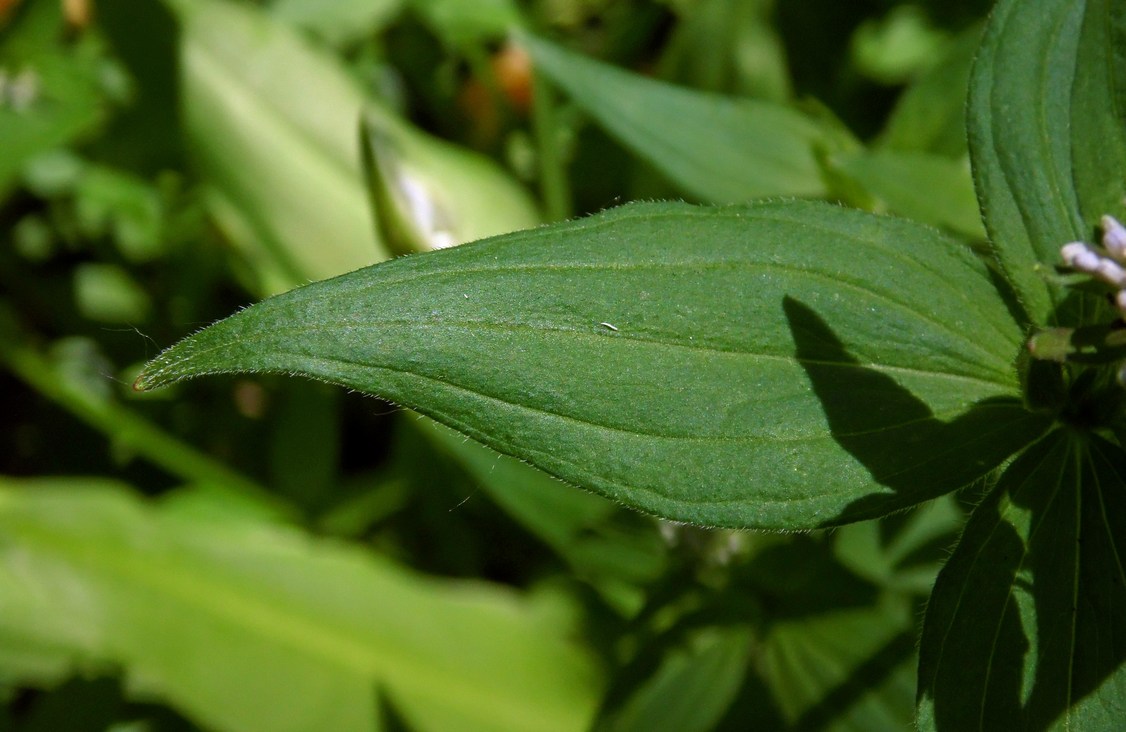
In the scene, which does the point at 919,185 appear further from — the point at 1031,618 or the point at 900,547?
the point at 1031,618

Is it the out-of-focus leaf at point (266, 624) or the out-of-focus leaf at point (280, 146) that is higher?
the out-of-focus leaf at point (280, 146)

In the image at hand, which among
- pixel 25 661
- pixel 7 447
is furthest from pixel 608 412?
pixel 7 447

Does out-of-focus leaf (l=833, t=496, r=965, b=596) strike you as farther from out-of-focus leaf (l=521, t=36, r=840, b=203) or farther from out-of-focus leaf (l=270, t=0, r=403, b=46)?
out-of-focus leaf (l=270, t=0, r=403, b=46)

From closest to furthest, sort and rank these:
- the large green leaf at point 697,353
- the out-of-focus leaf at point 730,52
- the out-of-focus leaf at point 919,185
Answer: the large green leaf at point 697,353 < the out-of-focus leaf at point 919,185 < the out-of-focus leaf at point 730,52

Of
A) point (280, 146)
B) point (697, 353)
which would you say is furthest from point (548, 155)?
point (697, 353)

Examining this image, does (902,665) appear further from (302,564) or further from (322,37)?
(322,37)

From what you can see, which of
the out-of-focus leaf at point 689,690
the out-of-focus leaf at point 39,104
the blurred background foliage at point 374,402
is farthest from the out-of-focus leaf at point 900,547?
the out-of-focus leaf at point 39,104

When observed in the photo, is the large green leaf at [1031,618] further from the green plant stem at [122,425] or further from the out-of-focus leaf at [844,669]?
the green plant stem at [122,425]
